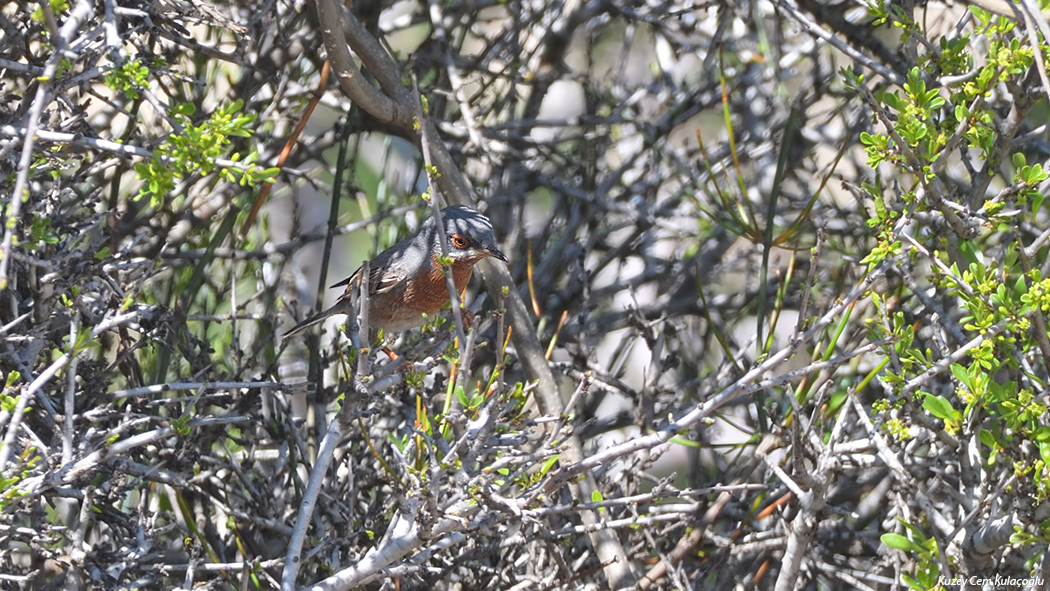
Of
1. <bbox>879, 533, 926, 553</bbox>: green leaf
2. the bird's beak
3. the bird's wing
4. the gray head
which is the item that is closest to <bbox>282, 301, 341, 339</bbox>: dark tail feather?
the bird's wing

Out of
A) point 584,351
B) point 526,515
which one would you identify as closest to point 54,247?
point 526,515

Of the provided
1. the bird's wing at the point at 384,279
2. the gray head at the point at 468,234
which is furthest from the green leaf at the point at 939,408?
the bird's wing at the point at 384,279

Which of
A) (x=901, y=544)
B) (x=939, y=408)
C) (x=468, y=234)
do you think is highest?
(x=468, y=234)

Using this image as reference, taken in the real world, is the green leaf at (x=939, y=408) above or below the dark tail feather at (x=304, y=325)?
below

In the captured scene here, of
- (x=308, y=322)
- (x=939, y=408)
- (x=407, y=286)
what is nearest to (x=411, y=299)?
(x=407, y=286)

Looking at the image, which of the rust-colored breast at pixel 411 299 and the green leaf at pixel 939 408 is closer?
the green leaf at pixel 939 408

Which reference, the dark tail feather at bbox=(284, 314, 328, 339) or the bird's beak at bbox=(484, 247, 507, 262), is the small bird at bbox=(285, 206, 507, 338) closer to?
the dark tail feather at bbox=(284, 314, 328, 339)

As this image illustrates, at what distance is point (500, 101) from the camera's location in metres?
4.83

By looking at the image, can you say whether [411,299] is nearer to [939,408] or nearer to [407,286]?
[407,286]

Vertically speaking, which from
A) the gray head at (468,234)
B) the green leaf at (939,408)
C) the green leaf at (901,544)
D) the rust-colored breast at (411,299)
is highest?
the gray head at (468,234)

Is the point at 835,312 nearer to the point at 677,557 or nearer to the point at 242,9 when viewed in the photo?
the point at 677,557

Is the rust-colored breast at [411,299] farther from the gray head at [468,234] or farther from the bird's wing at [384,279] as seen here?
the gray head at [468,234]

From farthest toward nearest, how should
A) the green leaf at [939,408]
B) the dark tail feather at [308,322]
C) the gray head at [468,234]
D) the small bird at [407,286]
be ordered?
the small bird at [407,286]
the dark tail feather at [308,322]
the gray head at [468,234]
the green leaf at [939,408]

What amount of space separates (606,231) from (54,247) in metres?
2.65
